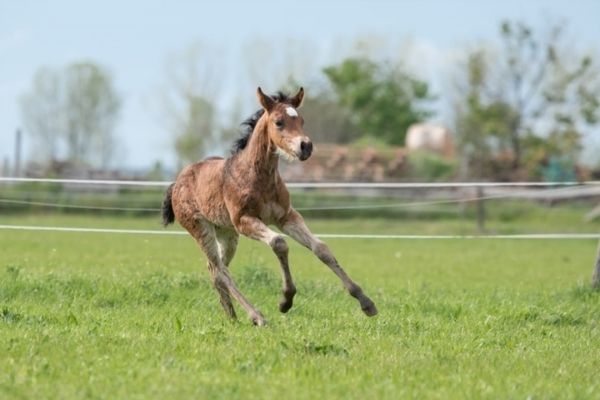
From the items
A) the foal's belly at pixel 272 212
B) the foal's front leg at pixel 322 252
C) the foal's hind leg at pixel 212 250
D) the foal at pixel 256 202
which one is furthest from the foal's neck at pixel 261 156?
the foal's hind leg at pixel 212 250

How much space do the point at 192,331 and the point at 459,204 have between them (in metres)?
28.1

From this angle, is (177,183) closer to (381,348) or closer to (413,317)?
(413,317)

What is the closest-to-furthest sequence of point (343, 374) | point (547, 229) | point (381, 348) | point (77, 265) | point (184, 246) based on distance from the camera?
point (343, 374), point (381, 348), point (77, 265), point (184, 246), point (547, 229)

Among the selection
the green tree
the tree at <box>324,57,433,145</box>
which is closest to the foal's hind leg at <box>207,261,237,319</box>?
the green tree

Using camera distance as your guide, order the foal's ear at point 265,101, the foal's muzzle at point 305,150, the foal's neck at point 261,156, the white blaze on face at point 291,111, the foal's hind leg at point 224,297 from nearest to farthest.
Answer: the foal's muzzle at point 305,150
the white blaze on face at point 291,111
the foal's ear at point 265,101
the foal's neck at point 261,156
the foal's hind leg at point 224,297

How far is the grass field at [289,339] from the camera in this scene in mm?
6848

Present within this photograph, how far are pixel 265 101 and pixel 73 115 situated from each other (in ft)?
211

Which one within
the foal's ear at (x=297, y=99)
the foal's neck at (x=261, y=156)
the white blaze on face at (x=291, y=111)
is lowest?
the foal's neck at (x=261, y=156)

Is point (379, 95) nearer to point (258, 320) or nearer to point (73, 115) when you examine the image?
point (73, 115)

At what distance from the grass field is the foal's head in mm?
1605

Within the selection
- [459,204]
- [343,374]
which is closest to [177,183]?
[343,374]

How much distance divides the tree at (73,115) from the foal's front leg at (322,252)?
62.6 metres

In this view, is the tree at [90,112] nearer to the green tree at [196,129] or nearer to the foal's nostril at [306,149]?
the green tree at [196,129]

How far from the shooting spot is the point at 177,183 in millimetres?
11633
